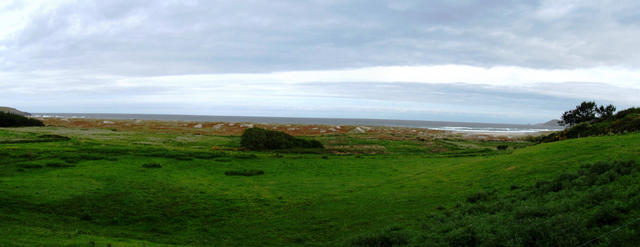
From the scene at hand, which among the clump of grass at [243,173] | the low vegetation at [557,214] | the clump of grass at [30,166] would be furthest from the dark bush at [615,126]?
the clump of grass at [30,166]

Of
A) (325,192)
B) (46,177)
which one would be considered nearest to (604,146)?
(325,192)

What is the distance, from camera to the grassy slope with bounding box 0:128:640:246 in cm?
1520

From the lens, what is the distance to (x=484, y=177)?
22.1 m

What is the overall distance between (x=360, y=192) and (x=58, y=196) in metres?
16.9

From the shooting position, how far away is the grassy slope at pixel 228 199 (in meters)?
15.2

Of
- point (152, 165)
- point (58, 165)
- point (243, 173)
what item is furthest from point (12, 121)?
point (243, 173)

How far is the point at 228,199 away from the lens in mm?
21750

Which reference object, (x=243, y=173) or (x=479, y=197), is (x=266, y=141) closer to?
(x=243, y=173)

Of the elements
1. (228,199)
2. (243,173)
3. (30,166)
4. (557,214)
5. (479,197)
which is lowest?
(228,199)

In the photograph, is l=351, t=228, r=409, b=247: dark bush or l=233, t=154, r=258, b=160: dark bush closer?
l=351, t=228, r=409, b=247: dark bush

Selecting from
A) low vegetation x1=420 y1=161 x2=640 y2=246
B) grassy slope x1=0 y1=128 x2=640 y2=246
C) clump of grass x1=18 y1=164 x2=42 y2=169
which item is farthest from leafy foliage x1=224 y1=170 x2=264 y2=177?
low vegetation x1=420 y1=161 x2=640 y2=246

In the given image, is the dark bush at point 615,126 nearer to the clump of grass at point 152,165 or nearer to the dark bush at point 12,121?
the clump of grass at point 152,165

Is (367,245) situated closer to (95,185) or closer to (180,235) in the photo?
(180,235)

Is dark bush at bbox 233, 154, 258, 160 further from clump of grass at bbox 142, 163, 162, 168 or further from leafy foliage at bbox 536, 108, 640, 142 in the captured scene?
leafy foliage at bbox 536, 108, 640, 142
